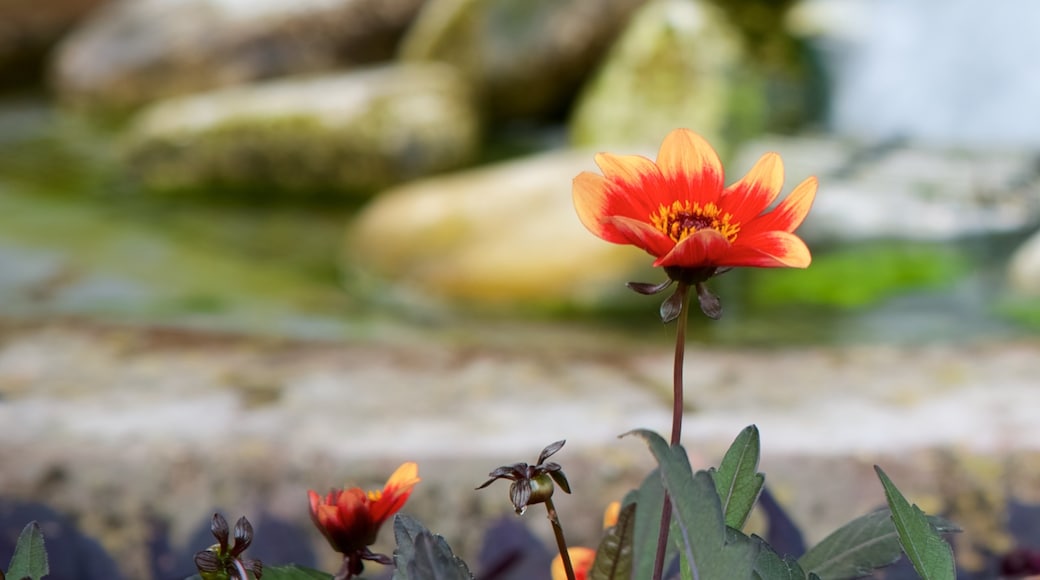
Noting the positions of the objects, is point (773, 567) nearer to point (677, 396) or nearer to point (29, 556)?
point (677, 396)

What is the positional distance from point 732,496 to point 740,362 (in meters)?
1.06

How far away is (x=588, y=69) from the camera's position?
794 cm

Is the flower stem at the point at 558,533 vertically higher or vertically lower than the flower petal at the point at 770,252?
lower

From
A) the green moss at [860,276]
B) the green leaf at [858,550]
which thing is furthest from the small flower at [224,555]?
the green moss at [860,276]

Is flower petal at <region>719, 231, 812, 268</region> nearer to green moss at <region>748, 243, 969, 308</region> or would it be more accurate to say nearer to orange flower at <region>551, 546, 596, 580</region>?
orange flower at <region>551, 546, 596, 580</region>

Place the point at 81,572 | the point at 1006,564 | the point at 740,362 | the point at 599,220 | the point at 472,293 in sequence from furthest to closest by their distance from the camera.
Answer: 1. the point at 472,293
2. the point at 740,362
3. the point at 81,572
4. the point at 1006,564
5. the point at 599,220

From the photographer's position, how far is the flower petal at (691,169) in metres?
0.73

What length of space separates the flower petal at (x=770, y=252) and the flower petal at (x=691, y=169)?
64mm

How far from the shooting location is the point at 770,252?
26.2 inches

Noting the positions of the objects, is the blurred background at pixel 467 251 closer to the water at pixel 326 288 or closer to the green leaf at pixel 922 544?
the water at pixel 326 288

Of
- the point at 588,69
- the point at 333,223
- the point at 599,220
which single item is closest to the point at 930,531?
the point at 599,220

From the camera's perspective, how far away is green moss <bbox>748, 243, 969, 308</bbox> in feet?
16.0

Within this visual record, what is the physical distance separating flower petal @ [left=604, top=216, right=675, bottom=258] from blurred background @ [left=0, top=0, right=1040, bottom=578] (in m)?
0.79

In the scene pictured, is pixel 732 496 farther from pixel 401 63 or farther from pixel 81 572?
pixel 401 63
